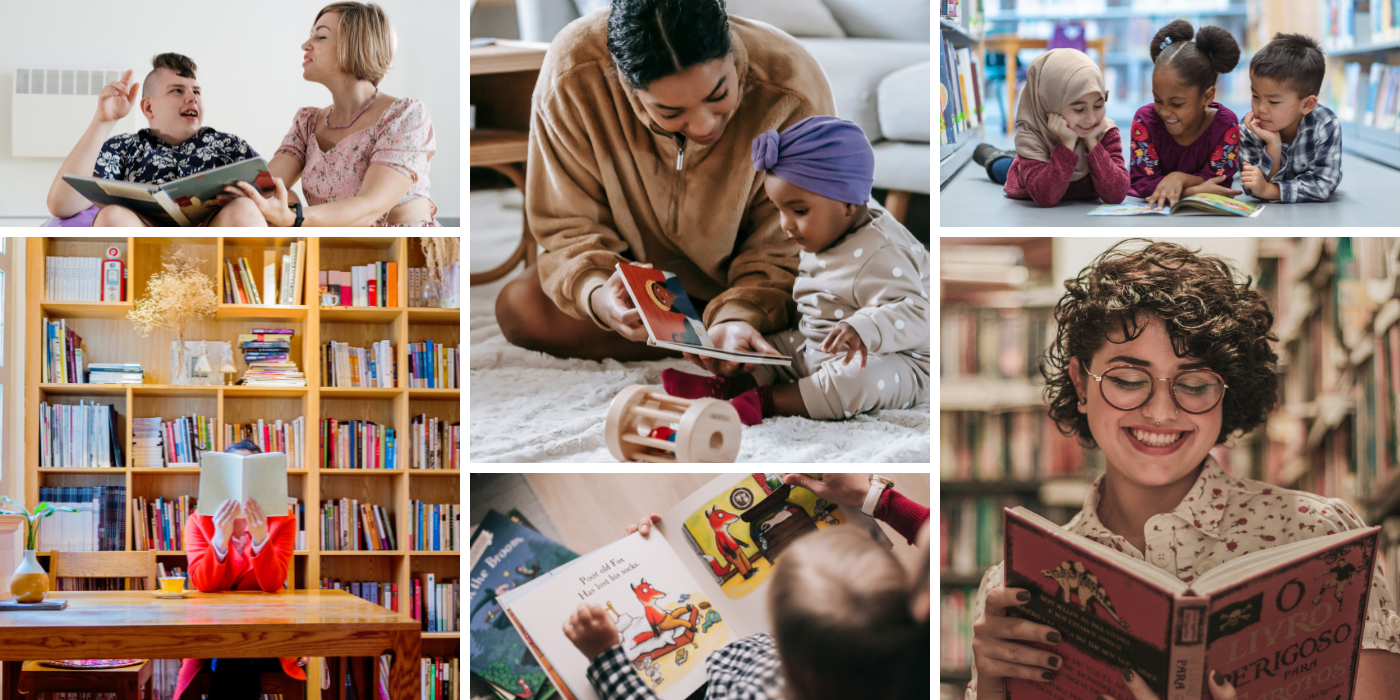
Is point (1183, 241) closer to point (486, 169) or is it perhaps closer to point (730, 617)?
point (730, 617)

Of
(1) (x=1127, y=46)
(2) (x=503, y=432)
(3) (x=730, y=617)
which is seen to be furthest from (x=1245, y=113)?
(2) (x=503, y=432)

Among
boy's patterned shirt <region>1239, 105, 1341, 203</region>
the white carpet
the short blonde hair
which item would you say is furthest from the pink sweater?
the short blonde hair

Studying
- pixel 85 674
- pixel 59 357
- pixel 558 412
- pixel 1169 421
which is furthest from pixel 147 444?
pixel 1169 421

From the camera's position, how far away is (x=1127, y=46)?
2406mm

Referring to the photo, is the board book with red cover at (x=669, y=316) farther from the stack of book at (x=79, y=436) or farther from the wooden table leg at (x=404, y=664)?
the stack of book at (x=79, y=436)

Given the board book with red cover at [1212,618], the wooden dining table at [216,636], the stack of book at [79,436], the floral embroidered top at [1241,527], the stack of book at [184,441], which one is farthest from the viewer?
the stack of book at [184,441]

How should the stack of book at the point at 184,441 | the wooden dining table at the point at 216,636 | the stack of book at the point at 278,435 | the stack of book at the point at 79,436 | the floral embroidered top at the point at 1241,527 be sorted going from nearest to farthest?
1. the wooden dining table at the point at 216,636
2. the floral embroidered top at the point at 1241,527
3. the stack of book at the point at 79,436
4. the stack of book at the point at 184,441
5. the stack of book at the point at 278,435

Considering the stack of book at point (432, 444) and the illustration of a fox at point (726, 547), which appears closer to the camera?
the illustration of a fox at point (726, 547)

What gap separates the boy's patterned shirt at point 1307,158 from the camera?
2361 millimetres

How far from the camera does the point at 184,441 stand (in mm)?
3328

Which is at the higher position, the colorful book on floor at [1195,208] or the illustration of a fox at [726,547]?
the colorful book on floor at [1195,208]

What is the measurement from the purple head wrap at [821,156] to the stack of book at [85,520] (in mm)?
2441

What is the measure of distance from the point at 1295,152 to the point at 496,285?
195 centimetres

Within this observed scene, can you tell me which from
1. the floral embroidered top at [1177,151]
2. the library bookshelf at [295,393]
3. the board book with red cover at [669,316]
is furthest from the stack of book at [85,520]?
the floral embroidered top at [1177,151]
